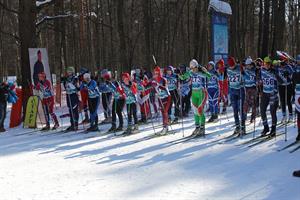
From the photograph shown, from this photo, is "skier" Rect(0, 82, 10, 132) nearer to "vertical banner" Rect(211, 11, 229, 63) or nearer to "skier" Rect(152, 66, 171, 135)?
"skier" Rect(152, 66, 171, 135)

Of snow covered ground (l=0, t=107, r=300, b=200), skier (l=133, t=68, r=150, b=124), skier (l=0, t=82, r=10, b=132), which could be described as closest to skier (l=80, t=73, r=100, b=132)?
skier (l=133, t=68, r=150, b=124)

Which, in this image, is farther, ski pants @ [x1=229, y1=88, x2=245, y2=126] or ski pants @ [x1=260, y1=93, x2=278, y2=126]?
ski pants @ [x1=229, y1=88, x2=245, y2=126]

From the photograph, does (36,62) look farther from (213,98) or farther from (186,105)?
(213,98)

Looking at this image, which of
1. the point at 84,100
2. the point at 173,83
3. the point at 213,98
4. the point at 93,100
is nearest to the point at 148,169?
the point at 93,100

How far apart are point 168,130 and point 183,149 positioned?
2.92m

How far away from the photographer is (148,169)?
8.44 metres

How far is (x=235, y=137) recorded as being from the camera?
36.5 ft

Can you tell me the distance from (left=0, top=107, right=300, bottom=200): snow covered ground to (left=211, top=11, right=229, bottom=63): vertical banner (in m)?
7.00

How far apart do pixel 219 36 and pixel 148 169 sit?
1144 centimetres

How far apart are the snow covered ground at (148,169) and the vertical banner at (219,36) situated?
700cm

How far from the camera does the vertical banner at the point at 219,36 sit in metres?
18.3

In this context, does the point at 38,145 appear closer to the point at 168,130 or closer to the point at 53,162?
the point at 53,162

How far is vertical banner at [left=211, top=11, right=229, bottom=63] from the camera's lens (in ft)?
60.1

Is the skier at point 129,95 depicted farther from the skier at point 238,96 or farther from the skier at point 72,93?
the skier at point 238,96
